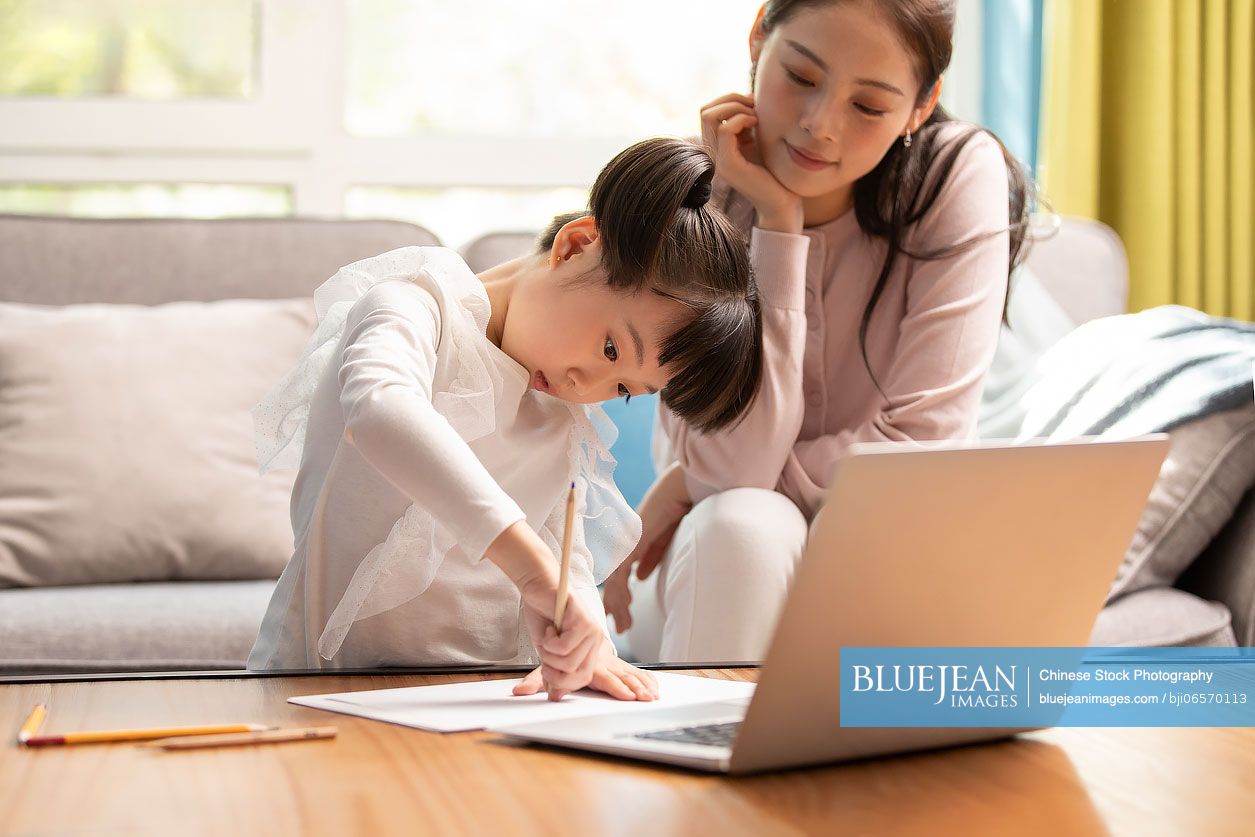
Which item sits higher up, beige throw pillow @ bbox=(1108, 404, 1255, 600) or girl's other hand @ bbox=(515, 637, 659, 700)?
girl's other hand @ bbox=(515, 637, 659, 700)

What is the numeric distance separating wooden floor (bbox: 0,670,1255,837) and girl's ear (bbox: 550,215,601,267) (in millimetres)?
510

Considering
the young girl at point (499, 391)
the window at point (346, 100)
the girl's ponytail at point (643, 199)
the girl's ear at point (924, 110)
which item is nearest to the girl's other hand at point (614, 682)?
the young girl at point (499, 391)

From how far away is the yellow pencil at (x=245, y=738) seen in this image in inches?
25.4

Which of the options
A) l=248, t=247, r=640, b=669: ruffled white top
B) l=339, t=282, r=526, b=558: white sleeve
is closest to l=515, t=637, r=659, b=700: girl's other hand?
l=339, t=282, r=526, b=558: white sleeve

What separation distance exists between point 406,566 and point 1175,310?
137 centimetres

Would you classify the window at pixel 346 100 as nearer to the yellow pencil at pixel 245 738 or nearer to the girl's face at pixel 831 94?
the girl's face at pixel 831 94

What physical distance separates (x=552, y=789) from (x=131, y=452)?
1.38 m

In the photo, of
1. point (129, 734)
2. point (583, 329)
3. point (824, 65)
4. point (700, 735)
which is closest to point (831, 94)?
point (824, 65)

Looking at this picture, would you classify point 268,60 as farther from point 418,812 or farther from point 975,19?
point 418,812

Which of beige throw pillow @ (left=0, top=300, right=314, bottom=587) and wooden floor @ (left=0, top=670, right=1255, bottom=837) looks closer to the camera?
wooden floor @ (left=0, top=670, right=1255, bottom=837)

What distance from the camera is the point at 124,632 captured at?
1.54 metres

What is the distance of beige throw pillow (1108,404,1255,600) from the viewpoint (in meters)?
1.63

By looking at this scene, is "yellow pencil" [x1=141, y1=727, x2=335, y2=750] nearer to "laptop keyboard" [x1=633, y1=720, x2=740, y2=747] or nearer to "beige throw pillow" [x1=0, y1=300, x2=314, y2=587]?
"laptop keyboard" [x1=633, y1=720, x2=740, y2=747]

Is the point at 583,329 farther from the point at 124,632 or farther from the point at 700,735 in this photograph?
the point at 124,632
